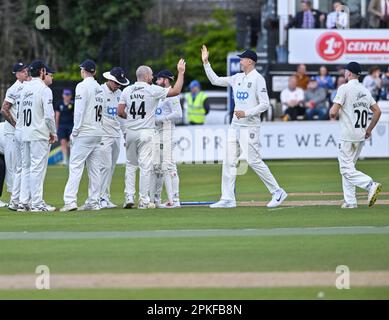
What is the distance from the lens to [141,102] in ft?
63.7

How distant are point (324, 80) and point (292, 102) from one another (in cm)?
136

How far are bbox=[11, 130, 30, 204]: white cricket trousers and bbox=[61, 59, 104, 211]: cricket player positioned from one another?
0.64 meters

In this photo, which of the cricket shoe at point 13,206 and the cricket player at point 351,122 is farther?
the cricket shoe at point 13,206

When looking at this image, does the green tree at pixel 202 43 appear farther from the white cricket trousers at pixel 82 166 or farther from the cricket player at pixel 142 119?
the white cricket trousers at pixel 82 166

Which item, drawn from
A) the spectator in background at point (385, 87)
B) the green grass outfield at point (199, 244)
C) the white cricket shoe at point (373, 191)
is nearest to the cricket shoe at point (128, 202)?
the green grass outfield at point (199, 244)

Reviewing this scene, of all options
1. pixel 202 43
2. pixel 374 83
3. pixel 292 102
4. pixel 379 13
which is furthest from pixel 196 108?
pixel 202 43

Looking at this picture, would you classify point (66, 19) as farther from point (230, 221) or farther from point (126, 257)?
point (126, 257)

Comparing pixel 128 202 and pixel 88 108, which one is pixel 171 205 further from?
pixel 88 108

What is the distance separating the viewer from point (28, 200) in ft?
63.9

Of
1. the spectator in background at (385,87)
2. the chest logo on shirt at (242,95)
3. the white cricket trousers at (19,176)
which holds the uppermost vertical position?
the spectator in background at (385,87)

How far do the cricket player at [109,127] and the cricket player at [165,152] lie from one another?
681mm

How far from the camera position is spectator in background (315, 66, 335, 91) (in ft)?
114

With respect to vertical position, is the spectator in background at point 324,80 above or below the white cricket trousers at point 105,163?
above

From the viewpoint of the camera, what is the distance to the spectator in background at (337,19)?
120 ft
